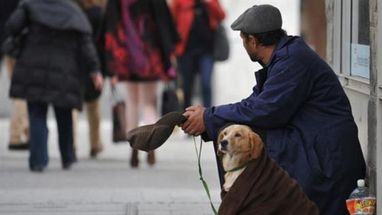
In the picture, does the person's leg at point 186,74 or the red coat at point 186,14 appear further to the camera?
the person's leg at point 186,74

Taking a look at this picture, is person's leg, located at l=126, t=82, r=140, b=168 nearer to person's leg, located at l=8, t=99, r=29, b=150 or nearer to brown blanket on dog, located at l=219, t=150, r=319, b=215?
person's leg, located at l=8, t=99, r=29, b=150

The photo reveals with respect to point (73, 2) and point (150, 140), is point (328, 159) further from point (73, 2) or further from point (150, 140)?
point (73, 2)

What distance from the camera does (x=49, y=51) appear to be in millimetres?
10992

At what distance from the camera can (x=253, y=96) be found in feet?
22.8

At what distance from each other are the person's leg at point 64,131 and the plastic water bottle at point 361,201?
4.86m

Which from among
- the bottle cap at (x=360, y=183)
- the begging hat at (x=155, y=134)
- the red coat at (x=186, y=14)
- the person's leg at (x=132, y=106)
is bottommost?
the person's leg at (x=132, y=106)

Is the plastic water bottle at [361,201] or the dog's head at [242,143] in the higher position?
the dog's head at [242,143]

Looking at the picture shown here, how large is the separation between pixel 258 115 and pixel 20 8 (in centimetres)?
469

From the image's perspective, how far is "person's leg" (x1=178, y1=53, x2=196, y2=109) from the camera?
14625 millimetres

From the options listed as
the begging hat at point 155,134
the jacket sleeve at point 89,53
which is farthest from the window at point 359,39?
the jacket sleeve at point 89,53

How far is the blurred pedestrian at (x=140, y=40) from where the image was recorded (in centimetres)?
1197

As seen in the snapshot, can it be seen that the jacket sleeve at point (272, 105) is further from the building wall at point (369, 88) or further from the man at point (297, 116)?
the building wall at point (369, 88)

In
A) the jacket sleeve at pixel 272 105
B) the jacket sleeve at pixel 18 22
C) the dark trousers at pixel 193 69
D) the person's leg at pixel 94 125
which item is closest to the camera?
the jacket sleeve at pixel 272 105

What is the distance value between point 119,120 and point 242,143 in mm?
6248
